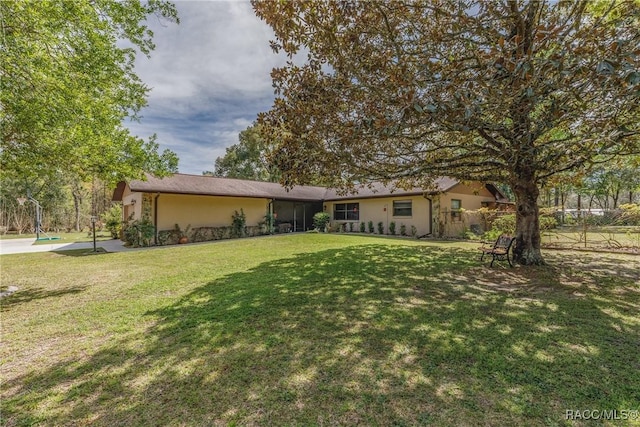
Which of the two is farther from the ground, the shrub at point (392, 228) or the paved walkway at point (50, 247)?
the shrub at point (392, 228)

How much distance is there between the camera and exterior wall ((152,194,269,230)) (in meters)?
16.2

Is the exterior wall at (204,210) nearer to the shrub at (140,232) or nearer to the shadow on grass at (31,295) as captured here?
the shrub at (140,232)

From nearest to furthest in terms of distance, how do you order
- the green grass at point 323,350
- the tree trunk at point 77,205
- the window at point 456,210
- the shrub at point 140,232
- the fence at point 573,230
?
the green grass at point 323,350 → the fence at point 573,230 → the shrub at point 140,232 → the window at point 456,210 → the tree trunk at point 77,205

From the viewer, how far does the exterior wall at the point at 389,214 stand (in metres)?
17.6

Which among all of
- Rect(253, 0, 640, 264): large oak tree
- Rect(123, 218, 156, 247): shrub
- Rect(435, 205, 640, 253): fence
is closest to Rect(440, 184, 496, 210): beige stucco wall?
Rect(435, 205, 640, 253): fence

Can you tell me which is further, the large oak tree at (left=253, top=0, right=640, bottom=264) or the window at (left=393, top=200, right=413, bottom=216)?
the window at (left=393, top=200, right=413, bottom=216)

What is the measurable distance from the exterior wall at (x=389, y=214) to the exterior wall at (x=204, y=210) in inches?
238

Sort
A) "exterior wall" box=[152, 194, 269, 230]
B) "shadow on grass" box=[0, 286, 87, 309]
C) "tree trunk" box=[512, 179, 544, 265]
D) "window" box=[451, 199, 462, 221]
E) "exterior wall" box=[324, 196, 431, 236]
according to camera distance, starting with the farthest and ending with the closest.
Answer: "exterior wall" box=[324, 196, 431, 236] < "window" box=[451, 199, 462, 221] < "exterior wall" box=[152, 194, 269, 230] < "tree trunk" box=[512, 179, 544, 265] < "shadow on grass" box=[0, 286, 87, 309]

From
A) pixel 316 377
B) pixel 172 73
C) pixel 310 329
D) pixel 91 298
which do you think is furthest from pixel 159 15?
pixel 316 377

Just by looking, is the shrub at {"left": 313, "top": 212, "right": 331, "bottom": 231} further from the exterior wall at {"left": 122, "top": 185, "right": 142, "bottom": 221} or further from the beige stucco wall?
the exterior wall at {"left": 122, "top": 185, "right": 142, "bottom": 221}

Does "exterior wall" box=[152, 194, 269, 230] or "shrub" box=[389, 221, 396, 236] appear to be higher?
"exterior wall" box=[152, 194, 269, 230]

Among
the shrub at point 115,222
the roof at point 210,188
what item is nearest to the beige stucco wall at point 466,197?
the roof at point 210,188

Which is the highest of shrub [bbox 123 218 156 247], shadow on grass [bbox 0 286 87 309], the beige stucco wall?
the beige stucco wall

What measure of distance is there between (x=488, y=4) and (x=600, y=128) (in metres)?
2.99
